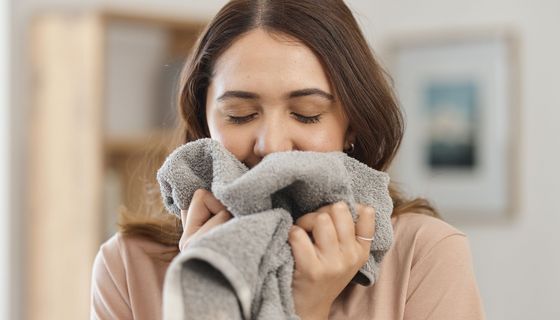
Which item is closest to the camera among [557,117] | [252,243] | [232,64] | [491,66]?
[252,243]

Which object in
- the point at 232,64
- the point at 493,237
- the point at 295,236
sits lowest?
the point at 493,237

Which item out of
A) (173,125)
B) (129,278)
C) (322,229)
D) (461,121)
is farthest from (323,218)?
(461,121)

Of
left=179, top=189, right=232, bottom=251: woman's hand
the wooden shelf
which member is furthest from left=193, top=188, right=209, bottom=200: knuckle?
the wooden shelf

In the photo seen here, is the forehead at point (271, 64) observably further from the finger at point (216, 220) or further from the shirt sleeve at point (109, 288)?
the shirt sleeve at point (109, 288)

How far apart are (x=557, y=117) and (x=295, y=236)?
6.53ft

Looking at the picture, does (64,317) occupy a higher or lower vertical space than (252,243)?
lower

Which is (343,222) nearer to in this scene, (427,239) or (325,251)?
(325,251)

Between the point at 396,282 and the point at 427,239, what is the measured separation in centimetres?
8

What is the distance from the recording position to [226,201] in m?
0.97

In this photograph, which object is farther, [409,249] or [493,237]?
[493,237]

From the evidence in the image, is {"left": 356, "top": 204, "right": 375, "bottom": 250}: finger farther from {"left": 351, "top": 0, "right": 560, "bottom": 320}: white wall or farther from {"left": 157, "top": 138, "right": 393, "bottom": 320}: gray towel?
{"left": 351, "top": 0, "right": 560, "bottom": 320}: white wall

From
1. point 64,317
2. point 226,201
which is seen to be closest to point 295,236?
point 226,201

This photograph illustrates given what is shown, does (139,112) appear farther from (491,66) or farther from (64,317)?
(491,66)

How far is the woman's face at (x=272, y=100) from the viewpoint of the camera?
108cm
